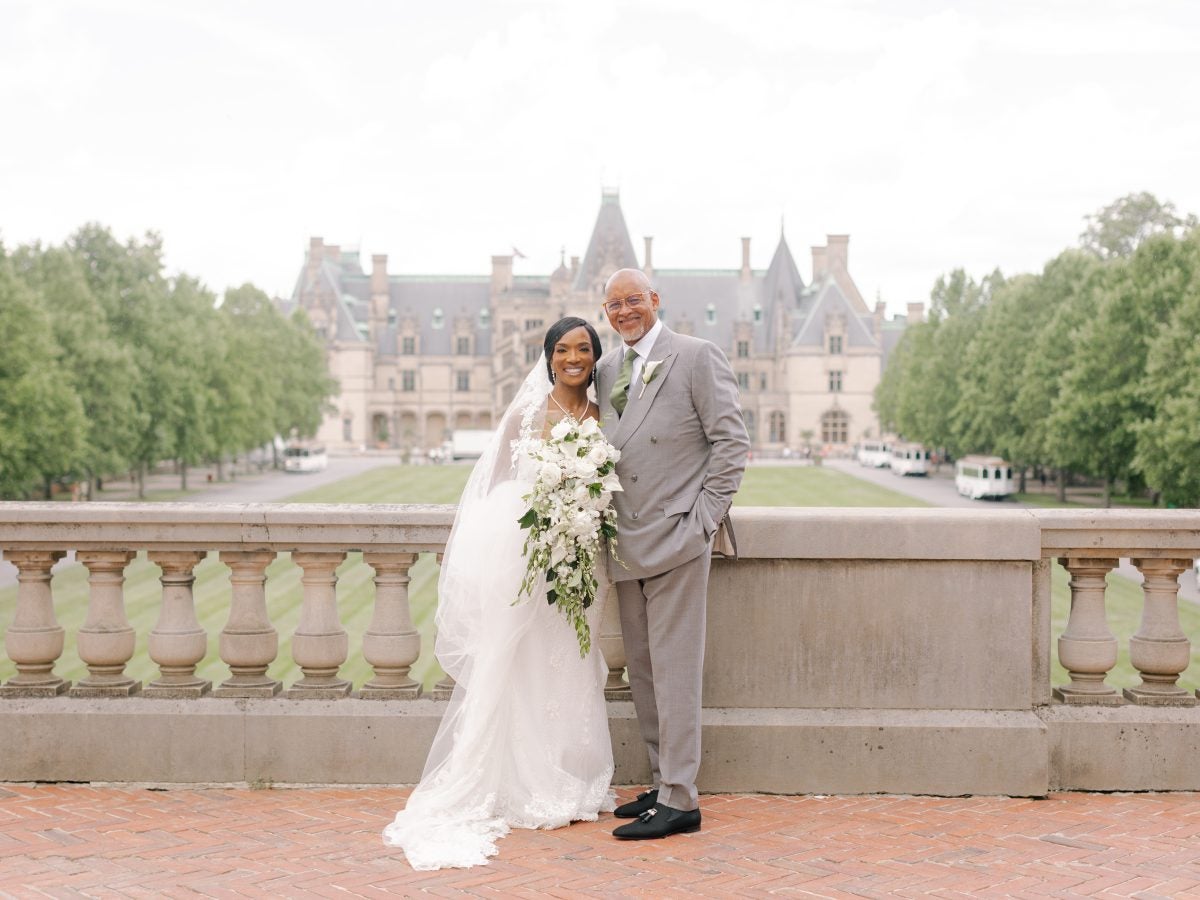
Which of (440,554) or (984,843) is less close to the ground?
(440,554)

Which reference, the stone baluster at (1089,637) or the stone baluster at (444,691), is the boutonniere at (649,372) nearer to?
the stone baluster at (444,691)

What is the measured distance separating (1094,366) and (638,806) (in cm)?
3172

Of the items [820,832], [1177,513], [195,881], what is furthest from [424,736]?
[1177,513]

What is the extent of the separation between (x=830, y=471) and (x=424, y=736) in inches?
2443

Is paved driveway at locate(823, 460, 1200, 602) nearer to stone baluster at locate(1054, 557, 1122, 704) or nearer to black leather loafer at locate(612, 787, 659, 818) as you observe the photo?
stone baluster at locate(1054, 557, 1122, 704)

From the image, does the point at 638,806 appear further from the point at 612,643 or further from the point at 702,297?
the point at 702,297

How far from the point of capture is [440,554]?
5.70 metres

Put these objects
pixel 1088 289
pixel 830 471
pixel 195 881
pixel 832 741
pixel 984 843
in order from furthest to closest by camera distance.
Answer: pixel 830 471 < pixel 1088 289 < pixel 832 741 < pixel 984 843 < pixel 195 881

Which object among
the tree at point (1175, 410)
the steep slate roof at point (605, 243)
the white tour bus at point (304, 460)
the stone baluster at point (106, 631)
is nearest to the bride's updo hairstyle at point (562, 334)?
the stone baluster at point (106, 631)

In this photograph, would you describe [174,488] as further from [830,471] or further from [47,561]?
[47,561]

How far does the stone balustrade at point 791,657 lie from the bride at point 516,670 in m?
0.38

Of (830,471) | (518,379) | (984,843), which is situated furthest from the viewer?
(518,379)

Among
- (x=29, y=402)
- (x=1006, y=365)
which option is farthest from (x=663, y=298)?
(x=29, y=402)

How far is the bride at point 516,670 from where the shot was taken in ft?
16.5
